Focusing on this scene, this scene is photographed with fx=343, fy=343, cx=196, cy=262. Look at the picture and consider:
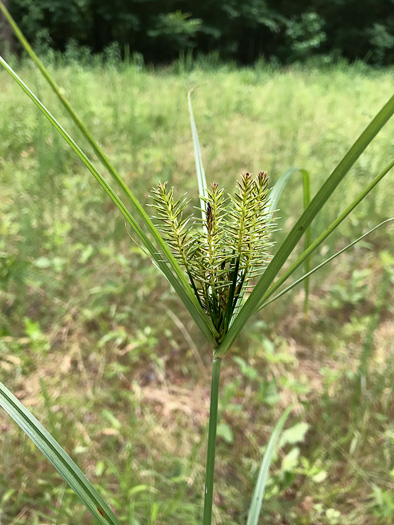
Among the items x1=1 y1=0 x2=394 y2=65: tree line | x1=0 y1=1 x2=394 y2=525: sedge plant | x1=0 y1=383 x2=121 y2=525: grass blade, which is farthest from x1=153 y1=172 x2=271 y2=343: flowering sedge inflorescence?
x1=1 y1=0 x2=394 y2=65: tree line

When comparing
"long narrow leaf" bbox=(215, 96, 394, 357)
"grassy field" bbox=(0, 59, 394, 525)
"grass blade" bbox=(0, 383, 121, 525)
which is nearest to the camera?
"long narrow leaf" bbox=(215, 96, 394, 357)

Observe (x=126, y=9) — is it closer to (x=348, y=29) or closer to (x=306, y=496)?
(x=348, y=29)

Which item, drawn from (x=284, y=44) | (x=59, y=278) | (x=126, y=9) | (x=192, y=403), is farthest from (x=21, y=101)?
(x=284, y=44)

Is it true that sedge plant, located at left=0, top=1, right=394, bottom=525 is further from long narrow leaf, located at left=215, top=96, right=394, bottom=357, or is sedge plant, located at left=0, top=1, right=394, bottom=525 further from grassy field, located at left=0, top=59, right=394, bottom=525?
grassy field, located at left=0, top=59, right=394, bottom=525

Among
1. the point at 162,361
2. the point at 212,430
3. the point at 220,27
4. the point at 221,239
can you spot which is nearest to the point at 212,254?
the point at 221,239

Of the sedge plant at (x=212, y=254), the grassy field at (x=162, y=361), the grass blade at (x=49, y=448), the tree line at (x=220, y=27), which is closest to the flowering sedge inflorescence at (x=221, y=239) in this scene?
the sedge plant at (x=212, y=254)

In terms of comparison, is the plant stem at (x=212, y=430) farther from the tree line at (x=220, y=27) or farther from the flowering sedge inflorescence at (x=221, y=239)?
the tree line at (x=220, y=27)

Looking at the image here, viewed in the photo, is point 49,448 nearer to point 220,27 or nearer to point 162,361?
point 162,361
